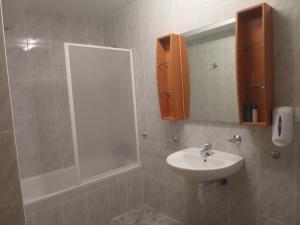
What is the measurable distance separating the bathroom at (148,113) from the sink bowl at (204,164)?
1cm

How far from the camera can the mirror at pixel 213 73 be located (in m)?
1.89

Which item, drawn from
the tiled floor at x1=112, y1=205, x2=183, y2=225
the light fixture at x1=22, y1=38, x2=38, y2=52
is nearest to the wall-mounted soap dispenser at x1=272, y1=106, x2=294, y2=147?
the tiled floor at x1=112, y1=205, x2=183, y2=225

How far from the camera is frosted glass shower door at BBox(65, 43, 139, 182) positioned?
2184mm

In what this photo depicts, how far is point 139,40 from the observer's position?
2684 mm

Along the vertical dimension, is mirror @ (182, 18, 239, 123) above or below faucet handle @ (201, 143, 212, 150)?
above

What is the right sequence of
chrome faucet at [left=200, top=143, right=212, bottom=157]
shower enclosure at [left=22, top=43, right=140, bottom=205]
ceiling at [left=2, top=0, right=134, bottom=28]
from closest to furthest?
chrome faucet at [left=200, top=143, right=212, bottom=157] < shower enclosure at [left=22, top=43, right=140, bottom=205] < ceiling at [left=2, top=0, right=134, bottom=28]

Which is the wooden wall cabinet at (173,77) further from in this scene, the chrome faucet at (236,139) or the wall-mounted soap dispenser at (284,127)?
Result: the wall-mounted soap dispenser at (284,127)

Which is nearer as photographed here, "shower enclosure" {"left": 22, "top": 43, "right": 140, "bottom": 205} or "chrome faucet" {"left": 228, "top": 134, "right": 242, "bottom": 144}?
"chrome faucet" {"left": 228, "top": 134, "right": 242, "bottom": 144}

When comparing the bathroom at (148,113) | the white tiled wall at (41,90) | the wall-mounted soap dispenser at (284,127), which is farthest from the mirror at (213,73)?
the white tiled wall at (41,90)

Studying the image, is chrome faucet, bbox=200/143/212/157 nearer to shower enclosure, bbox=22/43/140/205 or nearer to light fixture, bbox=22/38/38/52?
shower enclosure, bbox=22/43/140/205

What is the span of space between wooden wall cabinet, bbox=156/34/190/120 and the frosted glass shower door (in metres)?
0.50

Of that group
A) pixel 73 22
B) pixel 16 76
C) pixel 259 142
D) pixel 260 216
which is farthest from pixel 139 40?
pixel 260 216

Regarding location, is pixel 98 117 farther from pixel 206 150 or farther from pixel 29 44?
pixel 29 44

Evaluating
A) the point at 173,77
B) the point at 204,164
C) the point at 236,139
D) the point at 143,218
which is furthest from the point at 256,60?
the point at 143,218
